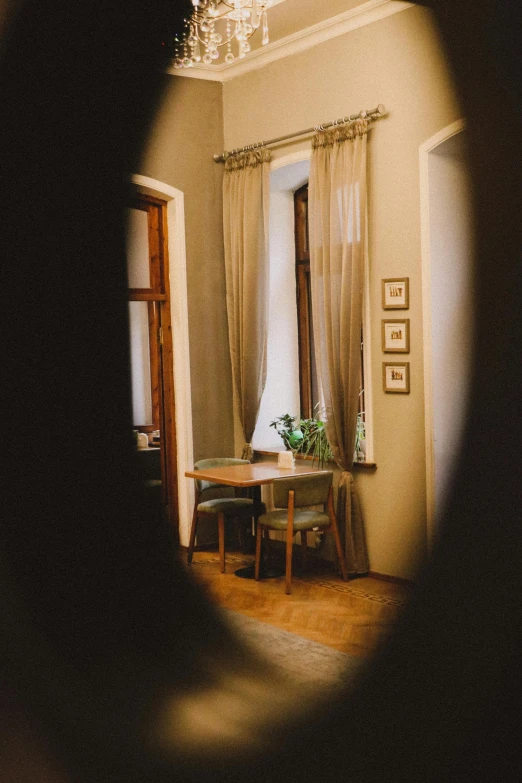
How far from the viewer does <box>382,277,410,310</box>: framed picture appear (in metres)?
4.01

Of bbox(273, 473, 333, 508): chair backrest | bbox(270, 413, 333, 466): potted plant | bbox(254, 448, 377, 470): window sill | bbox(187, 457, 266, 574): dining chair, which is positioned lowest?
bbox(187, 457, 266, 574): dining chair

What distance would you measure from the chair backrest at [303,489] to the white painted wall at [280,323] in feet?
3.36

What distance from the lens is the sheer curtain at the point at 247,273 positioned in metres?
4.84

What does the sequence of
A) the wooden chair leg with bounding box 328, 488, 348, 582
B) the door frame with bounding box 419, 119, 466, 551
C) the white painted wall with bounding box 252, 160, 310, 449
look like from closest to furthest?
1. the door frame with bounding box 419, 119, 466, 551
2. the wooden chair leg with bounding box 328, 488, 348, 582
3. the white painted wall with bounding box 252, 160, 310, 449

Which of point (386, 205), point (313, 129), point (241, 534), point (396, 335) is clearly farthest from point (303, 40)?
point (241, 534)

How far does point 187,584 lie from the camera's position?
2.50ft

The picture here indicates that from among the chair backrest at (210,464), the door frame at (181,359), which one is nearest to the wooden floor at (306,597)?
the chair backrest at (210,464)

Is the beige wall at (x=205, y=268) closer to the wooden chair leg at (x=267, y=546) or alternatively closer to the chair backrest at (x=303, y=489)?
the wooden chair leg at (x=267, y=546)

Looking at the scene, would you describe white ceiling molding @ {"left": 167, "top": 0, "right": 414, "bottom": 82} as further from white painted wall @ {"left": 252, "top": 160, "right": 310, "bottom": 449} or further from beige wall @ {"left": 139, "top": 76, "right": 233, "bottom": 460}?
white painted wall @ {"left": 252, "top": 160, "right": 310, "bottom": 449}

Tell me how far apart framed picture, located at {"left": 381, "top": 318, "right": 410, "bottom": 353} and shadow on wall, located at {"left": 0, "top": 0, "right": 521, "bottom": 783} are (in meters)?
3.39

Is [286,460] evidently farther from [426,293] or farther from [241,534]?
[426,293]

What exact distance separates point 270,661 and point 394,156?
3.52 m

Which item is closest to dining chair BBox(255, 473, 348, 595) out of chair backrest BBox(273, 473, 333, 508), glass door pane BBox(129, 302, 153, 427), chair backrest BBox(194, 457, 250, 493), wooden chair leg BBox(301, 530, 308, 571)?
chair backrest BBox(273, 473, 333, 508)

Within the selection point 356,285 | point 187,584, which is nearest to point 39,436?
point 187,584
